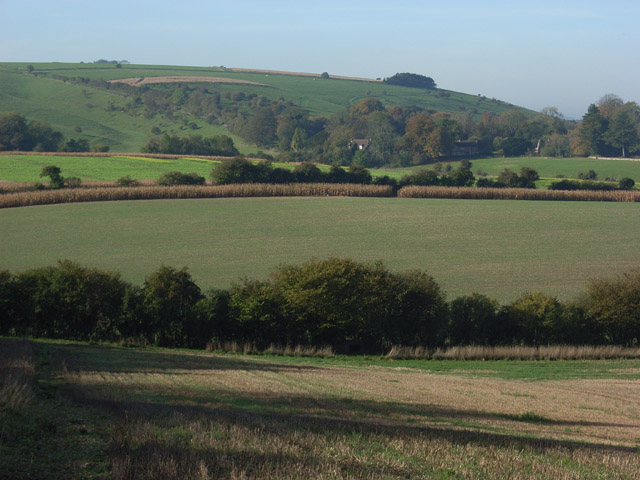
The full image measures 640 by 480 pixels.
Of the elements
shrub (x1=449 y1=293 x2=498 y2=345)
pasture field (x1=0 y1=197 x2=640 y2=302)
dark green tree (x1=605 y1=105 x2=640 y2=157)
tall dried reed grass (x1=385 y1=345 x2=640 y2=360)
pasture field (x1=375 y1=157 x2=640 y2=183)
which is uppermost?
dark green tree (x1=605 y1=105 x2=640 y2=157)

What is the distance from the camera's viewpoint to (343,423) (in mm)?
11133

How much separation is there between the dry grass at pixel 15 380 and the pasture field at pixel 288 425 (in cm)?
5

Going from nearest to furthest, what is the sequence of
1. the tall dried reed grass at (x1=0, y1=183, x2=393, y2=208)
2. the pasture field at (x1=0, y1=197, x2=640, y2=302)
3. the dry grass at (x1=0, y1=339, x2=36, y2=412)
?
the dry grass at (x1=0, y1=339, x2=36, y2=412) < the pasture field at (x1=0, y1=197, x2=640, y2=302) < the tall dried reed grass at (x1=0, y1=183, x2=393, y2=208)

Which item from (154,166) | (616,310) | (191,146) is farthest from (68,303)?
(191,146)

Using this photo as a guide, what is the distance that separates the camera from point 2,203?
6762cm

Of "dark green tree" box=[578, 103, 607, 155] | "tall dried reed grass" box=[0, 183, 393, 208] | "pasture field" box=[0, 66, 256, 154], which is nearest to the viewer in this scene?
"tall dried reed grass" box=[0, 183, 393, 208]

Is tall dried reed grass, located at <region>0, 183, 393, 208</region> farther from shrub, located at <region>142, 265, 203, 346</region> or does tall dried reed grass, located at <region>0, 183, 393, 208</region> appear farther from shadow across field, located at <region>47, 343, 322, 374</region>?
shadow across field, located at <region>47, 343, 322, 374</region>

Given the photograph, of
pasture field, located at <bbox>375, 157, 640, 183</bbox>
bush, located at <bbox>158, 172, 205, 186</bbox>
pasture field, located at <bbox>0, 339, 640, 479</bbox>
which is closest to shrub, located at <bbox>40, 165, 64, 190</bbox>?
bush, located at <bbox>158, 172, 205, 186</bbox>

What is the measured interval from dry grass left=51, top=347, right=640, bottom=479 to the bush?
57.9m

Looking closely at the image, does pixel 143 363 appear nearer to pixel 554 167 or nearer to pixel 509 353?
pixel 509 353

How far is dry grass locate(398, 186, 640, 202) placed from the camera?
85.1 m

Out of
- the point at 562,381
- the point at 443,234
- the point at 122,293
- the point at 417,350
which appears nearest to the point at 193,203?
the point at 443,234

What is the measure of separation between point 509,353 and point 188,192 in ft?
173

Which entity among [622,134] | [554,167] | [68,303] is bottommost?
[68,303]
